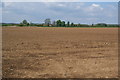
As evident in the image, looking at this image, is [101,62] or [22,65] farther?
[101,62]

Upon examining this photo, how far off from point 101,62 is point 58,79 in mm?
3364

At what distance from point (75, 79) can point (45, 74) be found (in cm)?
118

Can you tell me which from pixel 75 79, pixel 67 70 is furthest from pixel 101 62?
pixel 75 79

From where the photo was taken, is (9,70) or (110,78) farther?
(9,70)

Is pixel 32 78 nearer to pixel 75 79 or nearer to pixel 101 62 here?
pixel 75 79

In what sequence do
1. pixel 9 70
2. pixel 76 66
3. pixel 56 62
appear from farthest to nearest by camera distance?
pixel 56 62, pixel 76 66, pixel 9 70

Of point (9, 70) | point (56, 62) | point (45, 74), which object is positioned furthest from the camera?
point (56, 62)

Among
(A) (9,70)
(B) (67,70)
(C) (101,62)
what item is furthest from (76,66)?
(A) (9,70)

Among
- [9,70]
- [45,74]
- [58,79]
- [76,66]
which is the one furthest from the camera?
[76,66]

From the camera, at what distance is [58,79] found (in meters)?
6.87

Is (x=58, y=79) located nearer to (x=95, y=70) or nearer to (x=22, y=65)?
(x=95, y=70)

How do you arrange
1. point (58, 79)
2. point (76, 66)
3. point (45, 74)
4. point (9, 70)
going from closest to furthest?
point (58, 79) < point (45, 74) < point (9, 70) < point (76, 66)

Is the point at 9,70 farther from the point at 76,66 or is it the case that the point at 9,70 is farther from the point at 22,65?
the point at 76,66

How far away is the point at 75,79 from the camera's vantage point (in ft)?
22.7
